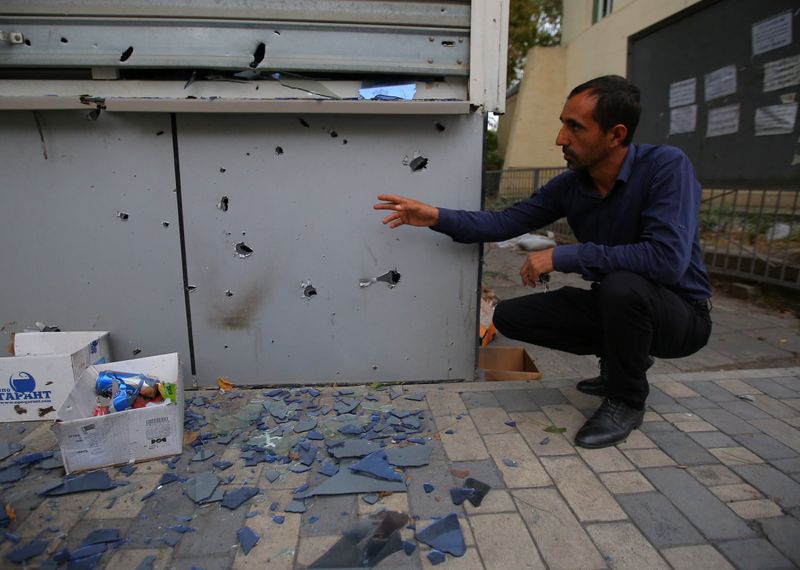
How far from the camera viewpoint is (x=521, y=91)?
13.4 meters

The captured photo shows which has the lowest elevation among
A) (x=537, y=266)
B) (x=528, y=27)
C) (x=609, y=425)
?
(x=609, y=425)

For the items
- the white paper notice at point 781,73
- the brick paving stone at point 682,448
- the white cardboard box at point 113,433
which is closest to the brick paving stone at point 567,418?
the brick paving stone at point 682,448

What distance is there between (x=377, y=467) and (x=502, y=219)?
1476 mm

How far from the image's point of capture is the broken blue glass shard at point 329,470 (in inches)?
84.9

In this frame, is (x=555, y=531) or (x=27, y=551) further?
(x=555, y=531)

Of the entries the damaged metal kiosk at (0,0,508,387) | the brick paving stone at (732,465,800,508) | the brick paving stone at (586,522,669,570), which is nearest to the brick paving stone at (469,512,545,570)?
the brick paving stone at (586,522,669,570)

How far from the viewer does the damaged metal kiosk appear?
2.58m

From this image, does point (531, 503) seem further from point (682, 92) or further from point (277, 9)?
point (682, 92)

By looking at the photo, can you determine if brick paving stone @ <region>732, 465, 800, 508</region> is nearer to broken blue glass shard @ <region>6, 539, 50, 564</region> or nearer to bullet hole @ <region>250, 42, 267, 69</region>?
broken blue glass shard @ <region>6, 539, 50, 564</region>

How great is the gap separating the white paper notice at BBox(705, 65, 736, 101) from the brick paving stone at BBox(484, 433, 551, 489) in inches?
218

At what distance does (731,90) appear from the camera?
578 cm

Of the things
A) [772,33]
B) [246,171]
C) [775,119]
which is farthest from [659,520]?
[772,33]

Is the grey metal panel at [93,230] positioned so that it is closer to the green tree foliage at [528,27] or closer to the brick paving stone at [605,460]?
the brick paving stone at [605,460]

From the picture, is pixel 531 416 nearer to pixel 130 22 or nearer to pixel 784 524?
pixel 784 524
